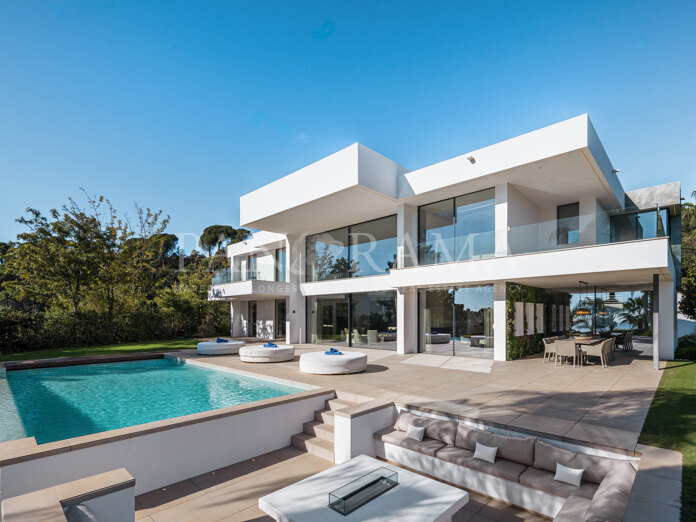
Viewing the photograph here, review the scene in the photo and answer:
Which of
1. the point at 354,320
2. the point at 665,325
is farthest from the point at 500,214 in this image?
the point at 354,320

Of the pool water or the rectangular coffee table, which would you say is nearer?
the rectangular coffee table

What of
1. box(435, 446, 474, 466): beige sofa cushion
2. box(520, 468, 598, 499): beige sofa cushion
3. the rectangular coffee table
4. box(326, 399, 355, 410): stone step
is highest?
the rectangular coffee table

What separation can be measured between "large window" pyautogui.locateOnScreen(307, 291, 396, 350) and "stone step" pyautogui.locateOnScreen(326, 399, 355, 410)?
8412mm

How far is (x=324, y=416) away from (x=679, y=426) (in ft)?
18.8

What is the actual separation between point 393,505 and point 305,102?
1602cm

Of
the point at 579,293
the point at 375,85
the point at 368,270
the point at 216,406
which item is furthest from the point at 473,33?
the point at 216,406

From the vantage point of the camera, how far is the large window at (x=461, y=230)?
1265cm

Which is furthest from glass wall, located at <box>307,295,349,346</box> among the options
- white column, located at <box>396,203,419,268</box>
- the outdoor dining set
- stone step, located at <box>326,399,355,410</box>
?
stone step, located at <box>326,399,355,410</box>

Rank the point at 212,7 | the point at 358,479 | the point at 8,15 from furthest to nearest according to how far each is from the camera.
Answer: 1. the point at 212,7
2. the point at 8,15
3. the point at 358,479

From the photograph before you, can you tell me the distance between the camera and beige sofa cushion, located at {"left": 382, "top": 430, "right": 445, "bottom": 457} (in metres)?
5.29

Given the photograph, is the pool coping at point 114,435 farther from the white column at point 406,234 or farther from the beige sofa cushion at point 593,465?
the white column at point 406,234

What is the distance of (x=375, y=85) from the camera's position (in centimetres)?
1559

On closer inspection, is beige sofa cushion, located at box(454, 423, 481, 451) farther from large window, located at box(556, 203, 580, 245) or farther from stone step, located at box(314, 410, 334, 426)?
large window, located at box(556, 203, 580, 245)

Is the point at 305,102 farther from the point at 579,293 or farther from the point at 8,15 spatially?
the point at 579,293
